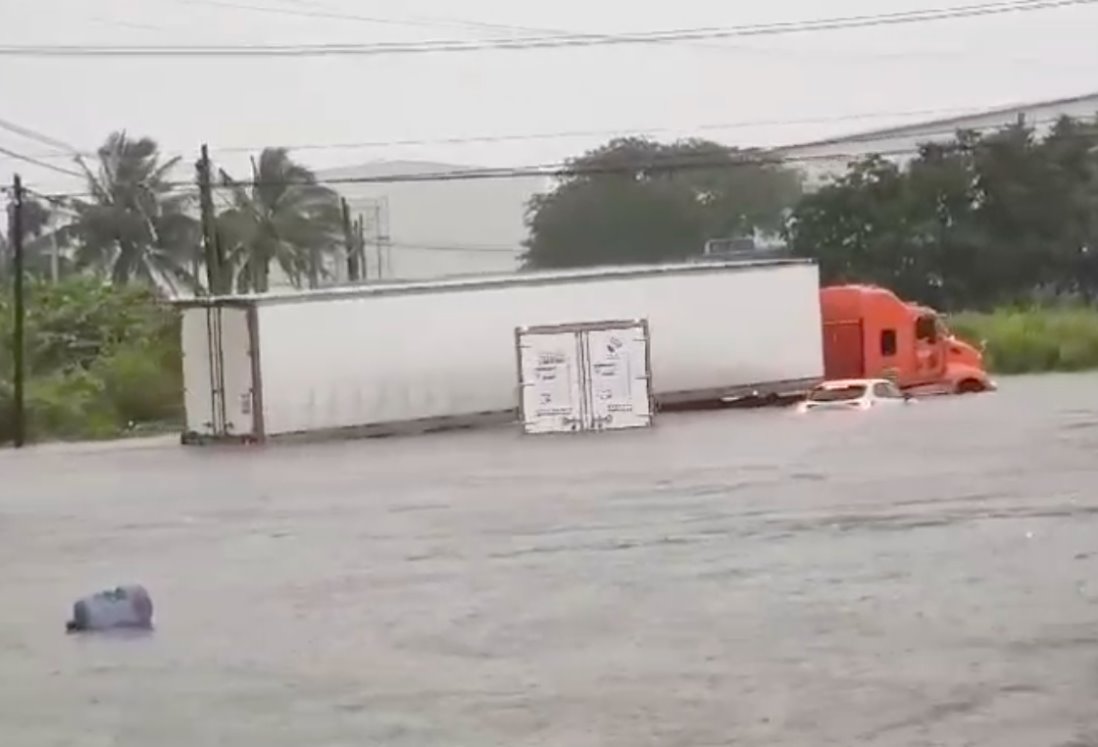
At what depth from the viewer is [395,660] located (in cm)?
1244

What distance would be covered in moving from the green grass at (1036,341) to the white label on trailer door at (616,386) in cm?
2450

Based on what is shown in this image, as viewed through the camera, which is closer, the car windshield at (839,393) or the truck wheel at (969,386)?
the car windshield at (839,393)

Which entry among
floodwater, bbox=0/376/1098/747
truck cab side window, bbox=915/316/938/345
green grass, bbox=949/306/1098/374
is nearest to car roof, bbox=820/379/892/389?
truck cab side window, bbox=915/316/938/345

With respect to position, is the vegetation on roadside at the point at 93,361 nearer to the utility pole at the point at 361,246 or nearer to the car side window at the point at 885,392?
the utility pole at the point at 361,246

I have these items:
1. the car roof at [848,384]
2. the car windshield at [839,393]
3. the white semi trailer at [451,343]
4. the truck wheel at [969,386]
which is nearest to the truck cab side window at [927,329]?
the truck wheel at [969,386]

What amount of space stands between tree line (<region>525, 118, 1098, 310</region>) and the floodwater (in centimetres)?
3875

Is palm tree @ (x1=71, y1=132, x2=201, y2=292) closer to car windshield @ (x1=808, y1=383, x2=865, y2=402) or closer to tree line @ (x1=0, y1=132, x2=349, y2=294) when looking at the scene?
tree line @ (x1=0, y1=132, x2=349, y2=294)

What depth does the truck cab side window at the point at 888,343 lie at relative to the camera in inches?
1895

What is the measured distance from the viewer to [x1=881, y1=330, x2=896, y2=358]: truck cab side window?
48125 millimetres

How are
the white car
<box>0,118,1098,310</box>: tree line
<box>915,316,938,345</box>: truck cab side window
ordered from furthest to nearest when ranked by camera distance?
<box>0,118,1098,310</box>: tree line
<box>915,316,938,345</box>: truck cab side window
the white car

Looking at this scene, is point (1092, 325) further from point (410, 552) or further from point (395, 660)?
point (395, 660)

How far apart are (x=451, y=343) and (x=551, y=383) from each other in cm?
209

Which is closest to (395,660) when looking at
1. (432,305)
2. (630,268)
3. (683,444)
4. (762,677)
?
(762,677)

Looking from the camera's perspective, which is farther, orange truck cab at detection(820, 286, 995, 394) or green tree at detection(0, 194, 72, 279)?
green tree at detection(0, 194, 72, 279)
